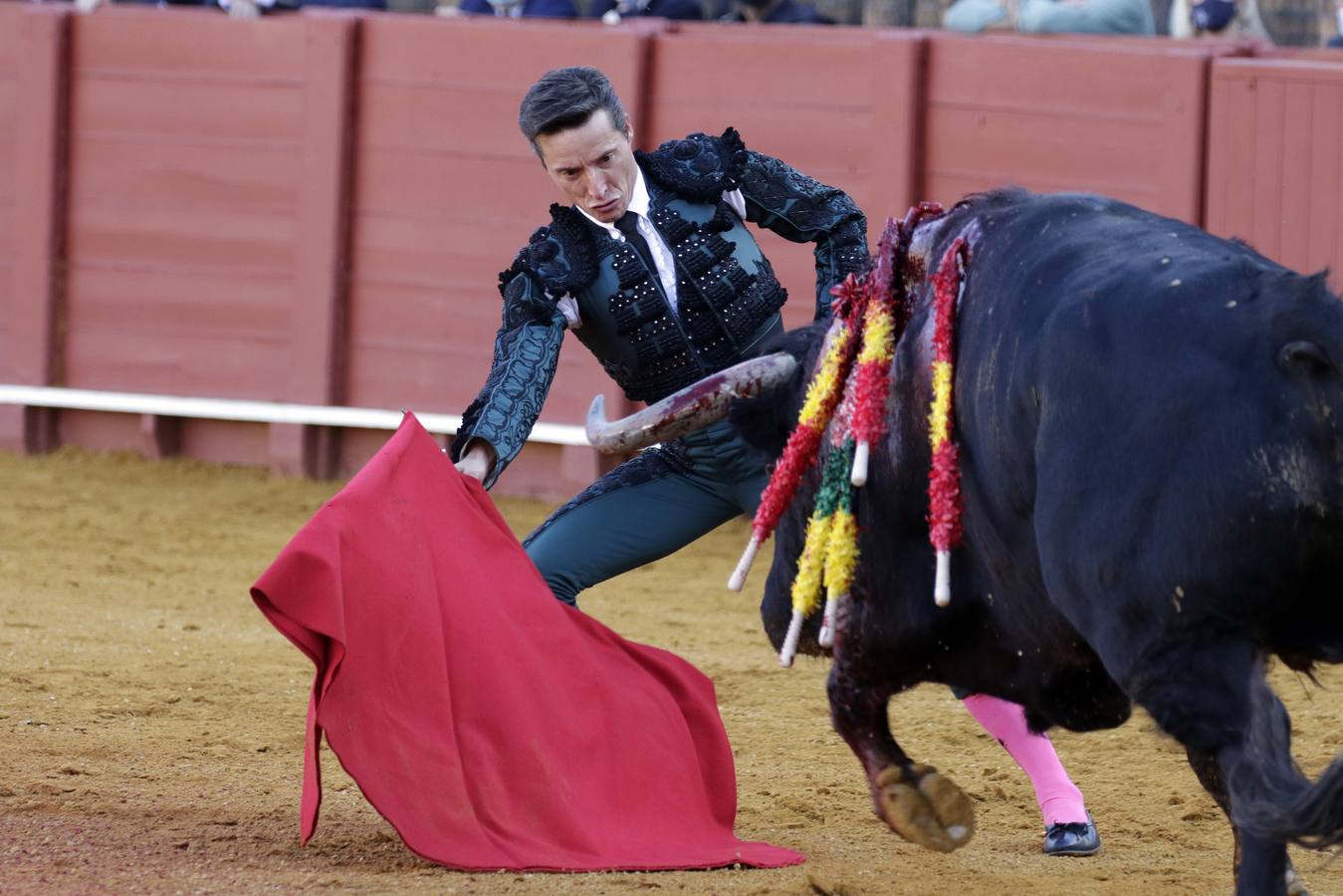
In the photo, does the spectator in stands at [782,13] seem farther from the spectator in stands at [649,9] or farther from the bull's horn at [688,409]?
the bull's horn at [688,409]

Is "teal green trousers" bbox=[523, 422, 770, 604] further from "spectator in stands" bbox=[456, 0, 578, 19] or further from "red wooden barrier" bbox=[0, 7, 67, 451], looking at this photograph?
"red wooden barrier" bbox=[0, 7, 67, 451]

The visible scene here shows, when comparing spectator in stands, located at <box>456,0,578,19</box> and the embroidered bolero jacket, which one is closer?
the embroidered bolero jacket

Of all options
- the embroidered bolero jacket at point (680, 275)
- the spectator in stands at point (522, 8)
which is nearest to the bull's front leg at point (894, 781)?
the embroidered bolero jacket at point (680, 275)

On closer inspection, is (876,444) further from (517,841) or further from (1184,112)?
(1184,112)

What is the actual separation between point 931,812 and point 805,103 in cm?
456

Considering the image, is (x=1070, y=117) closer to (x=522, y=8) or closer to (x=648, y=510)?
(x=522, y=8)

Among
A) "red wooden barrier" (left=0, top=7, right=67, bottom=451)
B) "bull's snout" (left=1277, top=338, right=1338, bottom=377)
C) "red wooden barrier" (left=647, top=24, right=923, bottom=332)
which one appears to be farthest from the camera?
"red wooden barrier" (left=0, top=7, right=67, bottom=451)

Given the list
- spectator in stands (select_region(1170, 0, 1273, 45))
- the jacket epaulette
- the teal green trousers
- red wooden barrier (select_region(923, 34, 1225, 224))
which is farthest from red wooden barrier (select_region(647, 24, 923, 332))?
the teal green trousers

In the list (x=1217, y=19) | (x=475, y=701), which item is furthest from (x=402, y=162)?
(x=475, y=701)

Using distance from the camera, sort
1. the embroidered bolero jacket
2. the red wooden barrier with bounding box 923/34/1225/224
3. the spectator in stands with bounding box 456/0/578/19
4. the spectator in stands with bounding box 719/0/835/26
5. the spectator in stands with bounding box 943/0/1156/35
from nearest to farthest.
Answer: the embroidered bolero jacket < the red wooden barrier with bounding box 923/34/1225/224 < the spectator in stands with bounding box 943/0/1156/35 < the spectator in stands with bounding box 719/0/835/26 < the spectator in stands with bounding box 456/0/578/19

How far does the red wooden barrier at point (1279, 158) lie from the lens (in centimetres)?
629

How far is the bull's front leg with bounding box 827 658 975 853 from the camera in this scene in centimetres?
287

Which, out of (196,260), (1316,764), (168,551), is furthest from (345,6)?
(1316,764)

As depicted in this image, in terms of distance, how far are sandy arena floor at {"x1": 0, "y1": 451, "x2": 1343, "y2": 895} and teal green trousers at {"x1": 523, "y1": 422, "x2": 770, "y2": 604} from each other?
0.54 meters
